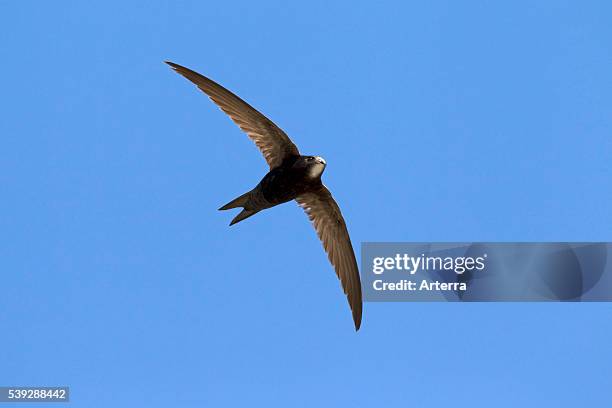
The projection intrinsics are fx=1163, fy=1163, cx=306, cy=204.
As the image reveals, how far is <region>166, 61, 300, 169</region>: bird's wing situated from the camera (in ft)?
32.6

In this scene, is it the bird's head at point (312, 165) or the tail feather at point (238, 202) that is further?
the tail feather at point (238, 202)

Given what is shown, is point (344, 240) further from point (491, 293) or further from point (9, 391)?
point (9, 391)

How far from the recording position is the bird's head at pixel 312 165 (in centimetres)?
1000

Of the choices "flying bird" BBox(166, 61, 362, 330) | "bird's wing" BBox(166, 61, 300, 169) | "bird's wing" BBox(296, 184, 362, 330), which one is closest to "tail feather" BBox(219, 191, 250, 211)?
"flying bird" BBox(166, 61, 362, 330)

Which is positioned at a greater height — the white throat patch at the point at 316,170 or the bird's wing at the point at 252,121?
the bird's wing at the point at 252,121

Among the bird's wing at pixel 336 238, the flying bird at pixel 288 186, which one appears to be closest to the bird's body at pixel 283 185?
the flying bird at pixel 288 186

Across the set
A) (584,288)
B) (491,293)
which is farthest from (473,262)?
(584,288)

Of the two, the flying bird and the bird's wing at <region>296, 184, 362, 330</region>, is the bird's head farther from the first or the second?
the bird's wing at <region>296, 184, 362, 330</region>

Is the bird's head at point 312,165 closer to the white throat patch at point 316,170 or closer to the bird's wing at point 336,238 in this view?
the white throat patch at point 316,170

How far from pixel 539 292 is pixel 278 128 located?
331cm

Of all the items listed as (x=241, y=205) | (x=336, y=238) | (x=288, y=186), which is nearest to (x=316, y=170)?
(x=288, y=186)

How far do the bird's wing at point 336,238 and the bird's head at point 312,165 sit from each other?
0.66 meters

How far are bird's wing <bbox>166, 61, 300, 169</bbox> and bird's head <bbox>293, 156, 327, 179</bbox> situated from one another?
0.17m

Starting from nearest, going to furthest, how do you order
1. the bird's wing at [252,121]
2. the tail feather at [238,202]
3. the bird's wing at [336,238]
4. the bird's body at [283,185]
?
the bird's wing at [252,121] → the bird's body at [283,185] → the tail feather at [238,202] → the bird's wing at [336,238]
